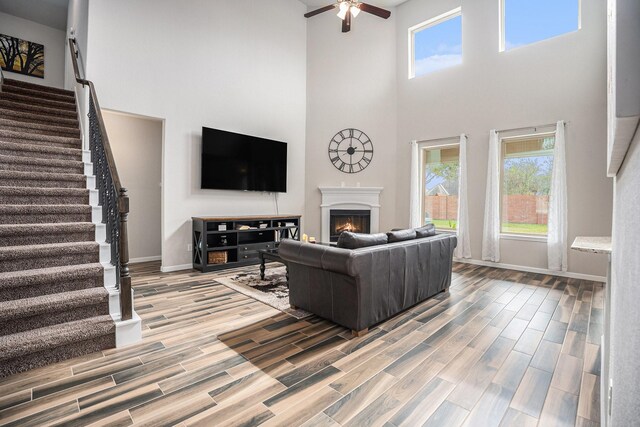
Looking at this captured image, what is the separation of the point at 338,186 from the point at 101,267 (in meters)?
4.85

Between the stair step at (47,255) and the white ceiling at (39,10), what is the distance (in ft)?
21.0

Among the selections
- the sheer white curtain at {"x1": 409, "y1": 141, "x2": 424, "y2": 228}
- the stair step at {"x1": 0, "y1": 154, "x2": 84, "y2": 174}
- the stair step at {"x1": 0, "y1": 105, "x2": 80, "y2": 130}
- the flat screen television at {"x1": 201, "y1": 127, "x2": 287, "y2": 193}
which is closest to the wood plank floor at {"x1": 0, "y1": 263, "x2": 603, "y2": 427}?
the stair step at {"x1": 0, "y1": 154, "x2": 84, "y2": 174}

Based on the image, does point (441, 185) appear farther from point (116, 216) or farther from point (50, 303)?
point (50, 303)

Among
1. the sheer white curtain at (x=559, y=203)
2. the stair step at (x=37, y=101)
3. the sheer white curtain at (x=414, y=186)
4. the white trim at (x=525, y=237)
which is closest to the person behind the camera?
the stair step at (x=37, y=101)

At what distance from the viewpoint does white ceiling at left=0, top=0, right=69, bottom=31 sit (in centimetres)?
631

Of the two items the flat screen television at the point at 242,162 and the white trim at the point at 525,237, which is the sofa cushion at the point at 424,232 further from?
the flat screen television at the point at 242,162

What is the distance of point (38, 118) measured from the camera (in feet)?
14.1

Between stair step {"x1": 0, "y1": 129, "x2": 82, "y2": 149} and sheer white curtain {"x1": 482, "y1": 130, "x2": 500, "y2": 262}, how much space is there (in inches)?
244

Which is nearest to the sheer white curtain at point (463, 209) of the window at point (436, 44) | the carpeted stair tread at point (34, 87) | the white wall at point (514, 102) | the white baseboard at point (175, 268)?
the white wall at point (514, 102)

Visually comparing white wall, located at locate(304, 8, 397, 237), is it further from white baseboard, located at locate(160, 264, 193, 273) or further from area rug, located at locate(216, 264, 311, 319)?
white baseboard, located at locate(160, 264, 193, 273)

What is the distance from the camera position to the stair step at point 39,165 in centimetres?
332

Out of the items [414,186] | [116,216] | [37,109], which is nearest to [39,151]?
[37,109]

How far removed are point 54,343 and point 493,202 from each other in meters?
5.90

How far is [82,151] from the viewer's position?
3.95 m
